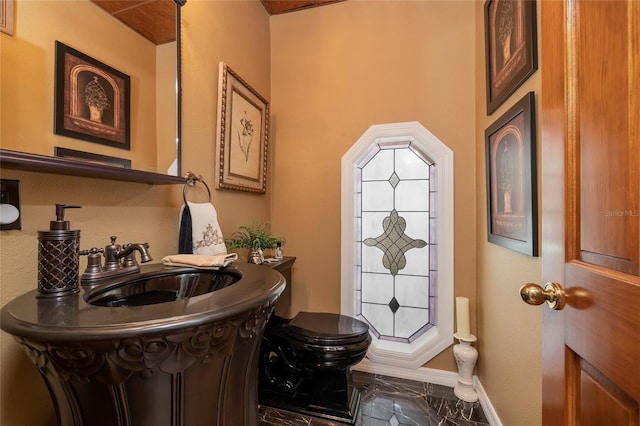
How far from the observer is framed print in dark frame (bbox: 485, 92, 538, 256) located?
1.14 metres

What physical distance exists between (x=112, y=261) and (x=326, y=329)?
1.13m

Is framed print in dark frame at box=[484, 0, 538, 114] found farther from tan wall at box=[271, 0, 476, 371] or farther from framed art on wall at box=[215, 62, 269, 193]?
framed art on wall at box=[215, 62, 269, 193]

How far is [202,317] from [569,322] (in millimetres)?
826

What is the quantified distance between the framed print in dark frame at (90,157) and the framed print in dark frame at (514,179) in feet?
5.37

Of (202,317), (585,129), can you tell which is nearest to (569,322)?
(585,129)

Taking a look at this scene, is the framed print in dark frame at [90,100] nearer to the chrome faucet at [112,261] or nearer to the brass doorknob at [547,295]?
the chrome faucet at [112,261]

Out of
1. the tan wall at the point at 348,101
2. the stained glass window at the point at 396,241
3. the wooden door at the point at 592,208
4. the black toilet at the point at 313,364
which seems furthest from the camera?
the stained glass window at the point at 396,241

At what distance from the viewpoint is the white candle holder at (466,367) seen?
5.92 feet

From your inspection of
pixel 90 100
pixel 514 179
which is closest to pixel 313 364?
pixel 514 179

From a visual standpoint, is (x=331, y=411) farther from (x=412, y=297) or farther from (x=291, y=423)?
(x=412, y=297)

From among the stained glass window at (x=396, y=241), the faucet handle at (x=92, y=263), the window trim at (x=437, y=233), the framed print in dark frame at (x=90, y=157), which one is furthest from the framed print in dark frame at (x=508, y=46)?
the faucet handle at (x=92, y=263)

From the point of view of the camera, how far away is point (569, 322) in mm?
633

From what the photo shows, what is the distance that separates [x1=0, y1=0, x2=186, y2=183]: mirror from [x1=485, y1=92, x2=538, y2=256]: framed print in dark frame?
5.03 feet

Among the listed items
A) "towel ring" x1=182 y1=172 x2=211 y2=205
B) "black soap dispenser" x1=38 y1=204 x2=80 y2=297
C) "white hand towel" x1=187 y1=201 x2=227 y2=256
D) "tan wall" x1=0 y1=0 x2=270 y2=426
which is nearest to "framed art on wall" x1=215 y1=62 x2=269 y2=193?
"tan wall" x1=0 y1=0 x2=270 y2=426
